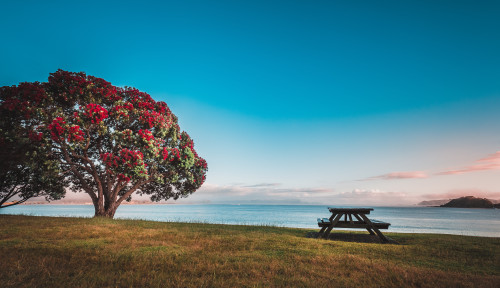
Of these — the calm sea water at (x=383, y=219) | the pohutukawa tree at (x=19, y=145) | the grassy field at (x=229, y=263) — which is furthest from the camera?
the calm sea water at (x=383, y=219)

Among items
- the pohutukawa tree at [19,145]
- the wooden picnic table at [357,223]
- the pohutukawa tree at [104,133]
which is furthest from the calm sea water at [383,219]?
the wooden picnic table at [357,223]

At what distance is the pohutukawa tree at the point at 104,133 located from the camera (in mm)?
14773

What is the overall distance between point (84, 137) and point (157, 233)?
9098 millimetres

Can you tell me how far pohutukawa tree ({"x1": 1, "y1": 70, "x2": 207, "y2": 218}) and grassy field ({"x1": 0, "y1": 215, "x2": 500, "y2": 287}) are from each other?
626cm

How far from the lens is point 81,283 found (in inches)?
188

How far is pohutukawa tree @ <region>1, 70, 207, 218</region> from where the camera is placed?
14.8 m

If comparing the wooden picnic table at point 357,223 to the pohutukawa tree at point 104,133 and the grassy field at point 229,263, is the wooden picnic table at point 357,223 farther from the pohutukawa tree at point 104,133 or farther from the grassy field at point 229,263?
the pohutukawa tree at point 104,133

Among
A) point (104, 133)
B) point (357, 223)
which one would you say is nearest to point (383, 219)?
point (357, 223)

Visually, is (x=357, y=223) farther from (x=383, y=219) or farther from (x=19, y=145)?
(x=383, y=219)

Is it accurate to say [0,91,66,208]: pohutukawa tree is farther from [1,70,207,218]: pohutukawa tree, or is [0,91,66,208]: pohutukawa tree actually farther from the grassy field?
the grassy field

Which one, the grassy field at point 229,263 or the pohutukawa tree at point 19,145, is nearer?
the grassy field at point 229,263

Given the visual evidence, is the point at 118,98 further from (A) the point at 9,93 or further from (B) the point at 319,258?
(B) the point at 319,258

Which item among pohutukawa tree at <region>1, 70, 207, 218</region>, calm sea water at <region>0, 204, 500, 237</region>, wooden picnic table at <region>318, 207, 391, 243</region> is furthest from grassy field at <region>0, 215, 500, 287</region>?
calm sea water at <region>0, 204, 500, 237</region>

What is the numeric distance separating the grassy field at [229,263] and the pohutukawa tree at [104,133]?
626 centimetres
